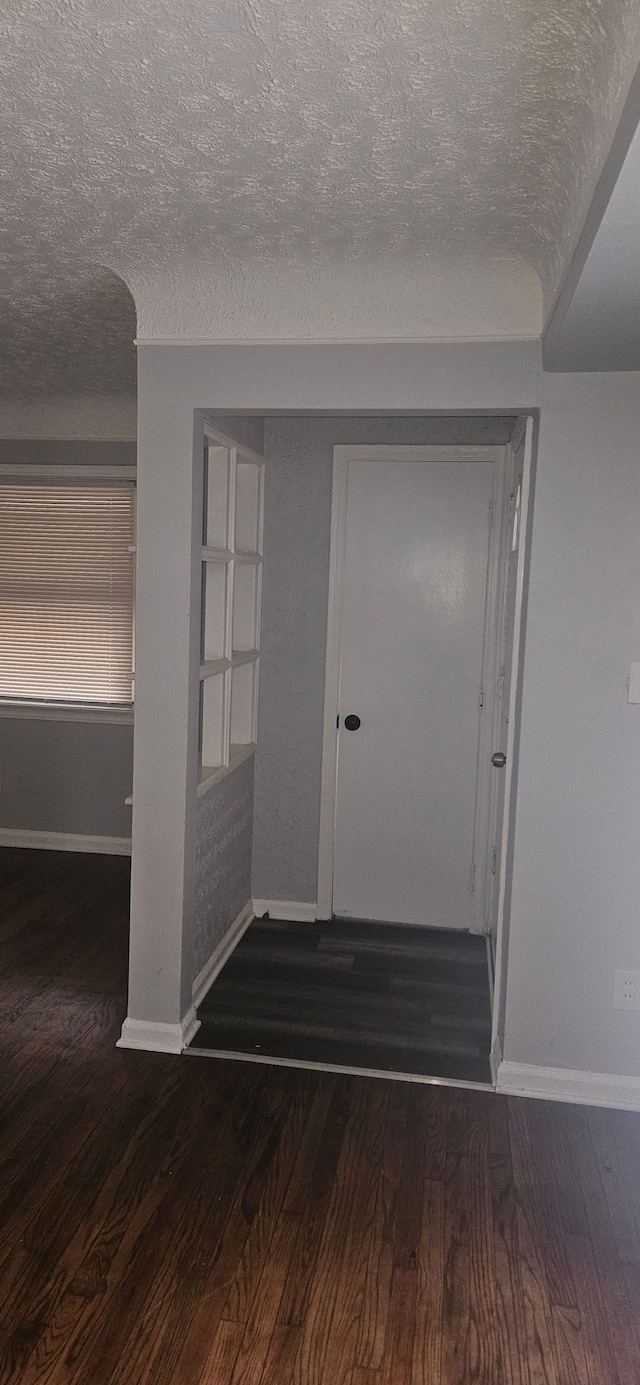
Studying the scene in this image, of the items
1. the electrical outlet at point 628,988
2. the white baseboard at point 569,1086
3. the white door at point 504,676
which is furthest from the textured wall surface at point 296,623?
the electrical outlet at point 628,988

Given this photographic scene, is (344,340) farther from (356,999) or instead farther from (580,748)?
(356,999)

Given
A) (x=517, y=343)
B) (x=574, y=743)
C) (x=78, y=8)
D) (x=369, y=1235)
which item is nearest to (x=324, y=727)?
(x=574, y=743)

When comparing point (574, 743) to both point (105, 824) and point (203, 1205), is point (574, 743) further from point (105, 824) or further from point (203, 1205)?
point (105, 824)

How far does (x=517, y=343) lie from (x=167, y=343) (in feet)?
3.46

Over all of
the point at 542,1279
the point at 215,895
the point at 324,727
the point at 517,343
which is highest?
the point at 517,343

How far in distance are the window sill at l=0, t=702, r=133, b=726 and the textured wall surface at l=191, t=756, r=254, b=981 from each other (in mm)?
1249

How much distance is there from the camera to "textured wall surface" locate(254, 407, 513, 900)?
13.5ft

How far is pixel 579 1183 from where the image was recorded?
8.35 feet

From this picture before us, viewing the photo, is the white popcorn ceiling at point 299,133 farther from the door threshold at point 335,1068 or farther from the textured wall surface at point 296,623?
the door threshold at point 335,1068

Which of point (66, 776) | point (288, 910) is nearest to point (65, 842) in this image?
point (66, 776)

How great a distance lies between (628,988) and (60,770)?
11.2 feet

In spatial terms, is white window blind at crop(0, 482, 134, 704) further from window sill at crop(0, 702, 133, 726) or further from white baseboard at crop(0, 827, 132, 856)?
white baseboard at crop(0, 827, 132, 856)

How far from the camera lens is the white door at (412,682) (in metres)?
4.11

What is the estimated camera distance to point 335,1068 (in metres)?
3.08
